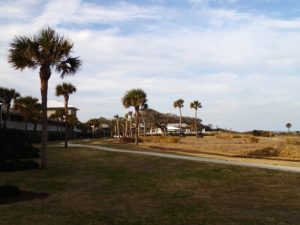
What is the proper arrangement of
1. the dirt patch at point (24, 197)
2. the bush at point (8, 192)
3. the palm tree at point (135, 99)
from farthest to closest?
1. the palm tree at point (135, 99)
2. the bush at point (8, 192)
3. the dirt patch at point (24, 197)

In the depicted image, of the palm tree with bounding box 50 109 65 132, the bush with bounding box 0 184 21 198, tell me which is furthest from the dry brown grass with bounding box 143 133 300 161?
the palm tree with bounding box 50 109 65 132

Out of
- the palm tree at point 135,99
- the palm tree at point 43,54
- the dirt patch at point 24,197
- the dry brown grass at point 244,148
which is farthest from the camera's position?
the palm tree at point 135,99

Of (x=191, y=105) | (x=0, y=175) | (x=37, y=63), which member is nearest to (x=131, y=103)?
(x=37, y=63)

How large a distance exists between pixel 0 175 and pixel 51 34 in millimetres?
7591

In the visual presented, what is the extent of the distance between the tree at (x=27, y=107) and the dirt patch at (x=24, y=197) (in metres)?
51.7

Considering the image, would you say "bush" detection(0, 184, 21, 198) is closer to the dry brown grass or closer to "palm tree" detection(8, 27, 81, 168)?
"palm tree" detection(8, 27, 81, 168)

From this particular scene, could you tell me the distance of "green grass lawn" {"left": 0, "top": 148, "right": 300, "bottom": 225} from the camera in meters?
10.4

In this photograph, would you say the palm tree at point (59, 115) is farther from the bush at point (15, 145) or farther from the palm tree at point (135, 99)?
the bush at point (15, 145)

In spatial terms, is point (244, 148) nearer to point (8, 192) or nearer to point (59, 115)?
point (8, 192)

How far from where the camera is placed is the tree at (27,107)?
6469 centimetres

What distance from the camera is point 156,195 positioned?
14.4m

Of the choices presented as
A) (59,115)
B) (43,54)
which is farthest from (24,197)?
(59,115)

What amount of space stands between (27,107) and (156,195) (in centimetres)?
5346

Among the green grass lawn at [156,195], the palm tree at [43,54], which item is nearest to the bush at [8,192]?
the green grass lawn at [156,195]
